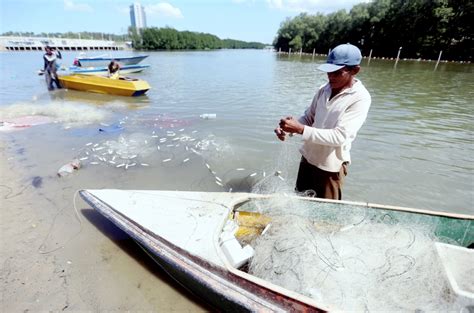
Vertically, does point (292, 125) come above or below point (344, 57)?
below

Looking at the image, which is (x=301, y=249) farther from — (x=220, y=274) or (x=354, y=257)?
(x=220, y=274)

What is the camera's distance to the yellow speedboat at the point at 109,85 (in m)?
14.4

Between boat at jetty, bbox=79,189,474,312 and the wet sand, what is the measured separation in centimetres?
47

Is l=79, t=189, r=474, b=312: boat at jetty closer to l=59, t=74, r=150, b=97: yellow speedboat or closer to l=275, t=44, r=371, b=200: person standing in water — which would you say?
l=275, t=44, r=371, b=200: person standing in water

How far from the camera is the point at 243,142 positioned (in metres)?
8.94

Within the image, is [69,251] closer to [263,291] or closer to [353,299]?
[263,291]

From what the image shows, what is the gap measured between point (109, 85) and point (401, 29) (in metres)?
56.9

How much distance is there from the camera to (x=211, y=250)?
293cm

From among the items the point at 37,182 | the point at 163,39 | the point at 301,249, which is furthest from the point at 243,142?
the point at 163,39

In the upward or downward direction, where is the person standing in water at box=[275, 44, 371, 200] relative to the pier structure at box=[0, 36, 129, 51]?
downward

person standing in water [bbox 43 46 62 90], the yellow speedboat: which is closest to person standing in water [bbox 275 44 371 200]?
the yellow speedboat

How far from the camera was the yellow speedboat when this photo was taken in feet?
47.2

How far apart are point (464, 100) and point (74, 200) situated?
765 inches

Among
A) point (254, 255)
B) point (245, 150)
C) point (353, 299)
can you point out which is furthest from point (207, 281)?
point (245, 150)
